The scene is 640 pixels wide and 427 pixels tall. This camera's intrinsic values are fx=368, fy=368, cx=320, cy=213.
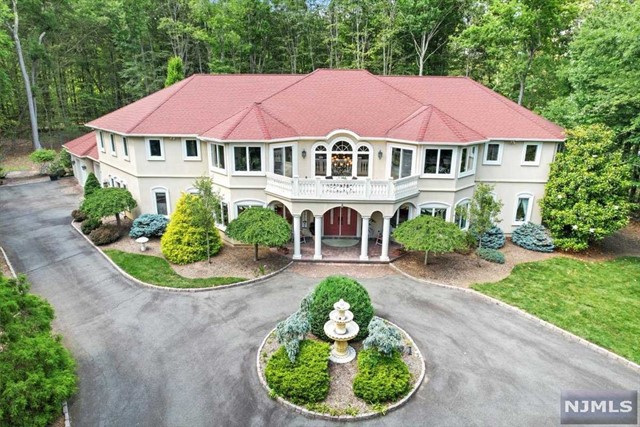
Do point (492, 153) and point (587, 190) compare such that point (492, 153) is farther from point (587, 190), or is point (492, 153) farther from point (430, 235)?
point (430, 235)

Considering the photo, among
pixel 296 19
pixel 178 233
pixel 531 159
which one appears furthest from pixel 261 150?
pixel 296 19

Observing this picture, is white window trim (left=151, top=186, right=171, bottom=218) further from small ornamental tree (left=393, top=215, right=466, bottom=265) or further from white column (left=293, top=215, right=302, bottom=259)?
small ornamental tree (left=393, top=215, right=466, bottom=265)

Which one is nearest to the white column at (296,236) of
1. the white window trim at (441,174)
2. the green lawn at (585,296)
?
the white window trim at (441,174)

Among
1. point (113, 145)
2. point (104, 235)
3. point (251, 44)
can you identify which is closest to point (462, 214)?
point (104, 235)

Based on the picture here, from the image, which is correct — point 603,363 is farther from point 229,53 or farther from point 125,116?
point 229,53

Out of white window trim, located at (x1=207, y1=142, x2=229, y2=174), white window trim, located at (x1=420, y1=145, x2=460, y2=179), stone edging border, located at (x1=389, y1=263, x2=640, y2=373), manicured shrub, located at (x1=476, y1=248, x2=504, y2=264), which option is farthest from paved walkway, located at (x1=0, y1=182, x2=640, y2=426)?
Result: white window trim, located at (x1=207, y1=142, x2=229, y2=174)

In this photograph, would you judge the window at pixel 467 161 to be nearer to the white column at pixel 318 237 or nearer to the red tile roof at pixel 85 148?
the white column at pixel 318 237
